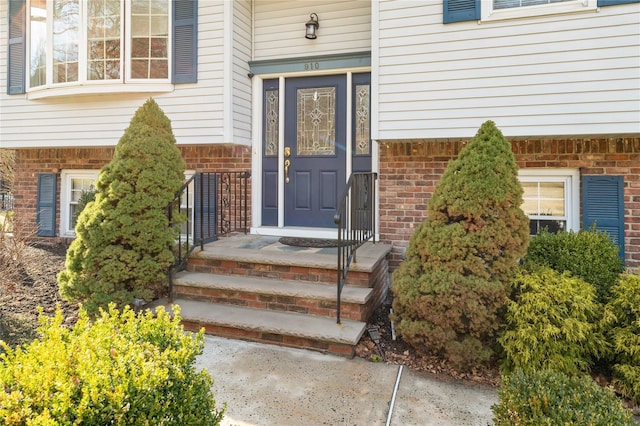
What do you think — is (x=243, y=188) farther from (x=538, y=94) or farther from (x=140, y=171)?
(x=538, y=94)

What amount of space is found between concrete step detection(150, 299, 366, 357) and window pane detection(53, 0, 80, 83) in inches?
164

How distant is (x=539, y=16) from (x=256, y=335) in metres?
4.12

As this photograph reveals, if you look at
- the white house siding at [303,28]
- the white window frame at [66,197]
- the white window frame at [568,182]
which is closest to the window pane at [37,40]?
the white window frame at [66,197]

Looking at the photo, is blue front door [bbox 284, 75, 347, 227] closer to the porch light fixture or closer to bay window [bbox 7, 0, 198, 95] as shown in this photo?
the porch light fixture

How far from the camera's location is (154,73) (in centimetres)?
585

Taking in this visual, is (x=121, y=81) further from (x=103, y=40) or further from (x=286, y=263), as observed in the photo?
(x=286, y=263)

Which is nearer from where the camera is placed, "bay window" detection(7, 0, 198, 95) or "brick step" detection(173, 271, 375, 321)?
"brick step" detection(173, 271, 375, 321)

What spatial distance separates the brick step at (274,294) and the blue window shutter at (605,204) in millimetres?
2609

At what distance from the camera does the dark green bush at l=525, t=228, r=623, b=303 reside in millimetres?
3578

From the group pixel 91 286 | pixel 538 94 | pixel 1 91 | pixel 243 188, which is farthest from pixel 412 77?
pixel 1 91

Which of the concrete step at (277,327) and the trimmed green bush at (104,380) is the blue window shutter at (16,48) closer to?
the concrete step at (277,327)

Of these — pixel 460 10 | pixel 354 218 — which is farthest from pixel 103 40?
pixel 460 10

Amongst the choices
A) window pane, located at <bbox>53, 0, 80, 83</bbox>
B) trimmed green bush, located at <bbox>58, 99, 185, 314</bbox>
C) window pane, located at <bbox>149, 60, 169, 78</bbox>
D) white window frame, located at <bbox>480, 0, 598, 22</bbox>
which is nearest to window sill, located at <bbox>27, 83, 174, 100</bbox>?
window pane, located at <bbox>149, 60, 169, 78</bbox>

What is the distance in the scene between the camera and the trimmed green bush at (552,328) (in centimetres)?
291
